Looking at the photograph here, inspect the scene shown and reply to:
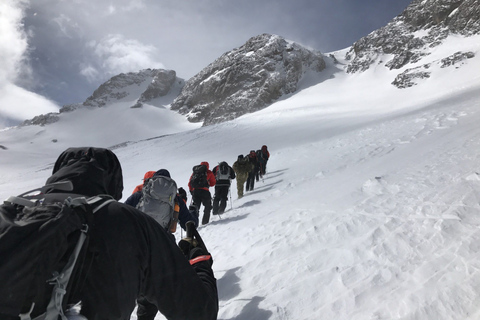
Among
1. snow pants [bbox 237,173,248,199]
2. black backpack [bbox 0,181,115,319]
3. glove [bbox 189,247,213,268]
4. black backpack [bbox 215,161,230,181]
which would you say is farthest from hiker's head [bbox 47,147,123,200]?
snow pants [bbox 237,173,248,199]

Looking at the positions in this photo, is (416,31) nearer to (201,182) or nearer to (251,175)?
(251,175)

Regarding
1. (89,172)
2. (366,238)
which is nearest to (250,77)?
(366,238)

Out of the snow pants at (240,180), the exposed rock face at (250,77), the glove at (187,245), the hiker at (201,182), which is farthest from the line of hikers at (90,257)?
the exposed rock face at (250,77)

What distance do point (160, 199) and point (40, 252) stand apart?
101 inches

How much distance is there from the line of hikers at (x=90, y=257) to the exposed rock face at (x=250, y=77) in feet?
224

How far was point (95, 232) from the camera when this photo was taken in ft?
3.92

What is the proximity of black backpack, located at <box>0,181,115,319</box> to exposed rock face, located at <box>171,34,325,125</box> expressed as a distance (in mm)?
68706

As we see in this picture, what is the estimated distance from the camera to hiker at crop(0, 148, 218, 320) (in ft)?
3.39

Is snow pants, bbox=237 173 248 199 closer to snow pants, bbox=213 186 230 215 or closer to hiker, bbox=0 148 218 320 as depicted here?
snow pants, bbox=213 186 230 215

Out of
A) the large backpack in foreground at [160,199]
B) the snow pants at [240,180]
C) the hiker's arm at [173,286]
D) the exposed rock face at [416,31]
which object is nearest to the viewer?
the hiker's arm at [173,286]

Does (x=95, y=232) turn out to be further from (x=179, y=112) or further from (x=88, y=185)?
(x=179, y=112)

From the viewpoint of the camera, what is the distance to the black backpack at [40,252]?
904 millimetres

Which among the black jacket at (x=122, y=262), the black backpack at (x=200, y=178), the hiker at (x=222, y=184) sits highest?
the black jacket at (x=122, y=262)

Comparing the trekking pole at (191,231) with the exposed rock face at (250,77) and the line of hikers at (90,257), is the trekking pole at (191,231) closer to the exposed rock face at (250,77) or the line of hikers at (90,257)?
the line of hikers at (90,257)
